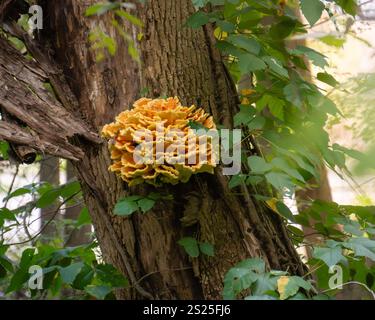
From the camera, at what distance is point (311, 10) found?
1.67m

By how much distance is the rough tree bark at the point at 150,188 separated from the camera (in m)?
1.98

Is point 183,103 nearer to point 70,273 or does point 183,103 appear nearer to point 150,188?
point 150,188

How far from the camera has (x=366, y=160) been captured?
3.97 feet

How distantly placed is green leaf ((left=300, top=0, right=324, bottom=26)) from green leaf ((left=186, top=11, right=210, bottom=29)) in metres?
0.43

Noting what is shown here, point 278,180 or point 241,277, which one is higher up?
point 278,180

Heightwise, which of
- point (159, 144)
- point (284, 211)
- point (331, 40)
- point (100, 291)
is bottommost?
point (100, 291)

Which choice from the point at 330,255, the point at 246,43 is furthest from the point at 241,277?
the point at 246,43

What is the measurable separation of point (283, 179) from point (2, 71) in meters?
1.25

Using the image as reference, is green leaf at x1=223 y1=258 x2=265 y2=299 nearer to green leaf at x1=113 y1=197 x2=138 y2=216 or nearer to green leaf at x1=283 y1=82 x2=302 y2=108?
green leaf at x1=113 y1=197 x2=138 y2=216

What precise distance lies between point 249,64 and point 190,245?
729 mm

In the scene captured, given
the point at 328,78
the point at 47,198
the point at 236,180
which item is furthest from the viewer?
the point at 47,198

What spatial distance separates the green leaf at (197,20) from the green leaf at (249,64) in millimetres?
221

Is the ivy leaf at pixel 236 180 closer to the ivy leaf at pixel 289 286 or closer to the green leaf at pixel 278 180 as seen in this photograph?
the green leaf at pixel 278 180

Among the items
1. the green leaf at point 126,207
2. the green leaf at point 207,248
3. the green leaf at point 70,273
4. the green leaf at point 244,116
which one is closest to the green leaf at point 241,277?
the green leaf at point 207,248
